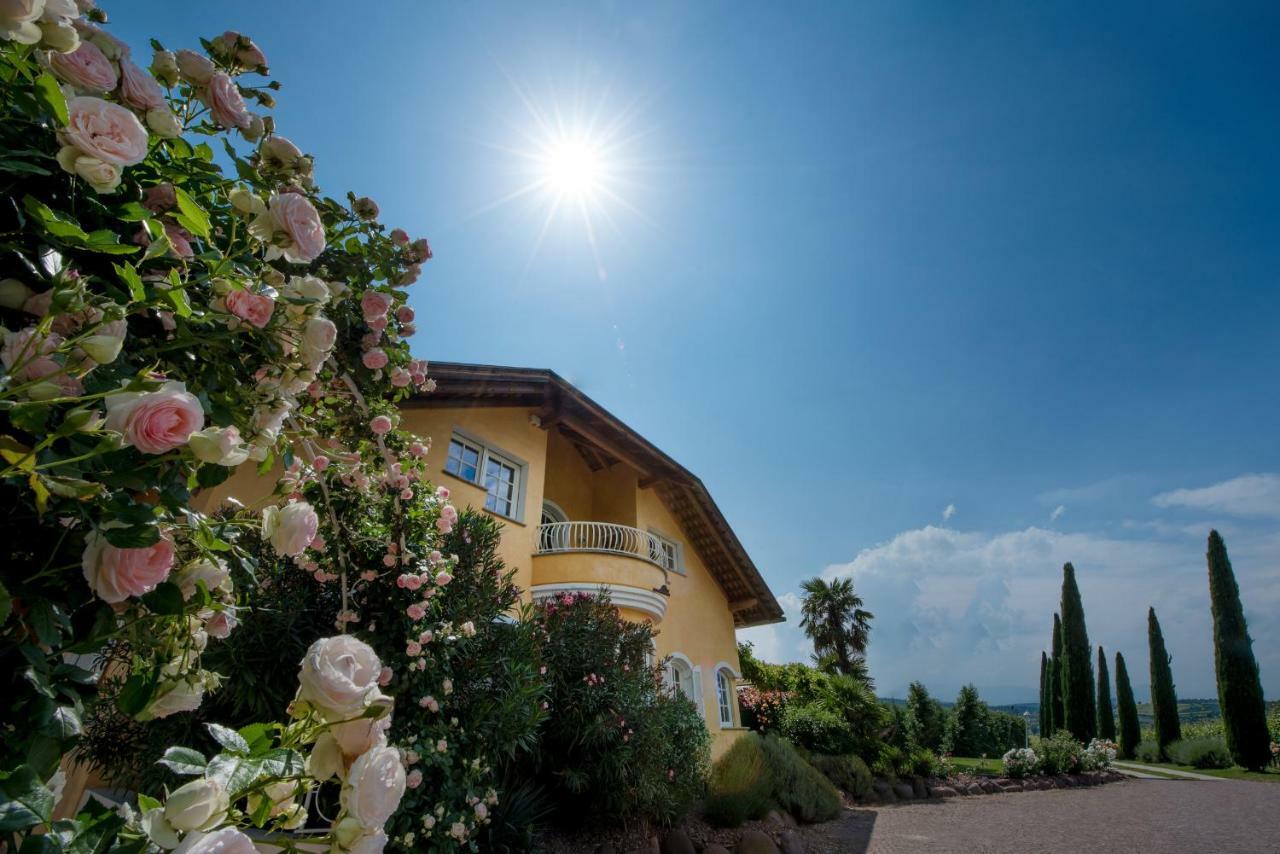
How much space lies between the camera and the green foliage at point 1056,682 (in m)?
29.8

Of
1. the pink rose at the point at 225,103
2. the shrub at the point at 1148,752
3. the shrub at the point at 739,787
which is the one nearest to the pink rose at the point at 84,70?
the pink rose at the point at 225,103

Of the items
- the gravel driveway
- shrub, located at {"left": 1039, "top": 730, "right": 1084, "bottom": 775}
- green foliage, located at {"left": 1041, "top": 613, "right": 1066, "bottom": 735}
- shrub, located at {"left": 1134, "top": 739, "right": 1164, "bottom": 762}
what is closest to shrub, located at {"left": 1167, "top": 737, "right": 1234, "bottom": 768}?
shrub, located at {"left": 1134, "top": 739, "right": 1164, "bottom": 762}

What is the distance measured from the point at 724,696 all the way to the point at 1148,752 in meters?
27.7

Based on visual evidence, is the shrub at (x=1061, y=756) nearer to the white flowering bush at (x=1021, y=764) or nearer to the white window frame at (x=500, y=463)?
the white flowering bush at (x=1021, y=764)

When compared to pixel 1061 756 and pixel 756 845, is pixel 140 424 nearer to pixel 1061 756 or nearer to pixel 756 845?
pixel 756 845

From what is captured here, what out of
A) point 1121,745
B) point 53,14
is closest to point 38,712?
point 53,14

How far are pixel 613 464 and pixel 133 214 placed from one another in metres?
12.5

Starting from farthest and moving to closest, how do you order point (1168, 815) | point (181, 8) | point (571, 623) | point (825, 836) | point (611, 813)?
1. point (1168, 815)
2. point (825, 836)
3. point (571, 623)
4. point (611, 813)
5. point (181, 8)

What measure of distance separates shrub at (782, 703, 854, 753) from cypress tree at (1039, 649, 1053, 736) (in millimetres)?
24228

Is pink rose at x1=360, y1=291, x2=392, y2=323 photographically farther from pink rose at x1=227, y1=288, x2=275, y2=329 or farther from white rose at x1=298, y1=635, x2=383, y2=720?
white rose at x1=298, y1=635, x2=383, y2=720

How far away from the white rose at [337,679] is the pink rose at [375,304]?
6.57 feet

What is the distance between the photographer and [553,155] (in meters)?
6.11

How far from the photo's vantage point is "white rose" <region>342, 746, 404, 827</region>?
89 centimetres

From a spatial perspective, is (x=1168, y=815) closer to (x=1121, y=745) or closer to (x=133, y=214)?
(x=133, y=214)
